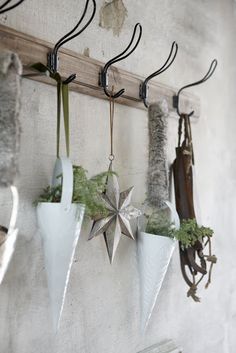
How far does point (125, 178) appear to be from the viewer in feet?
2.71

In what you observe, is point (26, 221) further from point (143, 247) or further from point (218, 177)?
point (218, 177)

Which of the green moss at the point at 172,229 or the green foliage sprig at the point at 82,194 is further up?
the green foliage sprig at the point at 82,194

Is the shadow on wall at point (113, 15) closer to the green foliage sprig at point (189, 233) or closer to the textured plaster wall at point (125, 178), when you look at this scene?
the textured plaster wall at point (125, 178)

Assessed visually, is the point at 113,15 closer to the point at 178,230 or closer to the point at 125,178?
the point at 125,178

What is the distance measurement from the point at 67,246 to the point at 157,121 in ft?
1.05

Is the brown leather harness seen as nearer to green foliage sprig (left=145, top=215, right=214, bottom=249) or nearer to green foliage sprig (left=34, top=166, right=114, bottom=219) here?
green foliage sprig (left=145, top=215, right=214, bottom=249)

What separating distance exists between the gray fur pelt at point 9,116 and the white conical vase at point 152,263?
0.37m

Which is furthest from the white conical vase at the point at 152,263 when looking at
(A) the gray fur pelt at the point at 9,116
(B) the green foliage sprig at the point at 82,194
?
(A) the gray fur pelt at the point at 9,116

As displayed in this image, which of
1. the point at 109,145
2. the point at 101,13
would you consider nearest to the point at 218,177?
the point at 109,145

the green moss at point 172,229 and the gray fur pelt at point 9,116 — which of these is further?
the green moss at point 172,229

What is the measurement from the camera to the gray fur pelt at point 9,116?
46 cm

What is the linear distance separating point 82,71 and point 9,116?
27 cm

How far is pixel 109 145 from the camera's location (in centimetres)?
79

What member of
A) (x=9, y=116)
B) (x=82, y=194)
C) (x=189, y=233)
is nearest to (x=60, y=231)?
(x=82, y=194)
